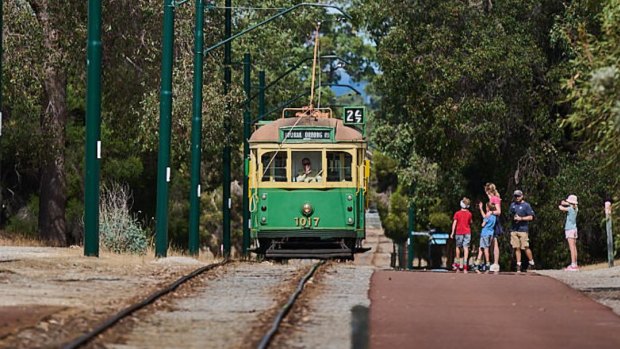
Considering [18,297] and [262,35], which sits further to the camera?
[262,35]

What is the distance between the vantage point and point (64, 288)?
73.9ft

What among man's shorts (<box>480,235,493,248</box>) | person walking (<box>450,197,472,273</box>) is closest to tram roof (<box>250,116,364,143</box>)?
person walking (<box>450,197,472,273</box>)

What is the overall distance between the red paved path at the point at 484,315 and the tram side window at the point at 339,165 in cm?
895

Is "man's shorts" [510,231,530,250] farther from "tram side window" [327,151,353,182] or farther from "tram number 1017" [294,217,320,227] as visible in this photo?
"tram number 1017" [294,217,320,227]

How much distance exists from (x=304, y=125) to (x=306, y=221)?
2169 mm

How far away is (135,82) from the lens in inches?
1779

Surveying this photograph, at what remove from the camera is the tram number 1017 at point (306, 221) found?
36344 millimetres

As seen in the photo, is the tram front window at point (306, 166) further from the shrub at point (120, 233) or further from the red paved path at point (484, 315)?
the red paved path at point (484, 315)

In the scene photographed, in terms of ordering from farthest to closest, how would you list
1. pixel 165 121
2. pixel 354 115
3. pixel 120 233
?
1. pixel 354 115
2. pixel 120 233
3. pixel 165 121

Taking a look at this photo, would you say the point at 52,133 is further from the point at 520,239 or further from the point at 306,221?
the point at 520,239

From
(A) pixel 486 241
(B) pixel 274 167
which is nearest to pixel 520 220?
(A) pixel 486 241

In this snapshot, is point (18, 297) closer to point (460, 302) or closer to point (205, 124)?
point (460, 302)

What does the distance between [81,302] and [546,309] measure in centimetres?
605

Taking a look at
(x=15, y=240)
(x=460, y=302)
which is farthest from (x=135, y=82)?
(x=460, y=302)
